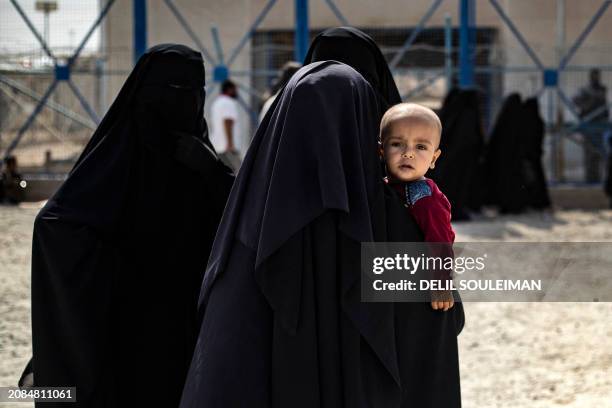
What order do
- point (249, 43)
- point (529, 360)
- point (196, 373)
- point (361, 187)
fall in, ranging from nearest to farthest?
1. point (361, 187)
2. point (196, 373)
3. point (529, 360)
4. point (249, 43)

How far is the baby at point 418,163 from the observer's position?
218 cm

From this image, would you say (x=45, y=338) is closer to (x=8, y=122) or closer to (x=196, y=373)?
(x=196, y=373)

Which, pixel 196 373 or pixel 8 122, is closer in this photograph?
pixel 196 373

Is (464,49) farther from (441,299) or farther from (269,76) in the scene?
(441,299)

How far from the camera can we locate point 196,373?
2.25 m

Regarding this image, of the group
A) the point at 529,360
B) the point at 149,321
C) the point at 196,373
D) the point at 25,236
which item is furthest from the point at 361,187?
the point at 25,236

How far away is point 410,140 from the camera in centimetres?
219

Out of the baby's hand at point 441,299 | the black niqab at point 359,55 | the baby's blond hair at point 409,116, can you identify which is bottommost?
the baby's hand at point 441,299

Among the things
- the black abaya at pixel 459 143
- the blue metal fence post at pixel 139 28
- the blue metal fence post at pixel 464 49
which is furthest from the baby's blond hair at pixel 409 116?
the blue metal fence post at pixel 464 49

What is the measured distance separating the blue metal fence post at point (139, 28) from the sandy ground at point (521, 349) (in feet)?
8.55

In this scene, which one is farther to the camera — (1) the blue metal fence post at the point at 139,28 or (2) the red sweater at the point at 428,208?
(1) the blue metal fence post at the point at 139,28

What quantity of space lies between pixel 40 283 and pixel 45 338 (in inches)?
6.5

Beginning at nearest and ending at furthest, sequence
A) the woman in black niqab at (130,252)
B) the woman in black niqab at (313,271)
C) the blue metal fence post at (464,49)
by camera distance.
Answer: the woman in black niqab at (313,271) < the woman in black niqab at (130,252) < the blue metal fence post at (464,49)

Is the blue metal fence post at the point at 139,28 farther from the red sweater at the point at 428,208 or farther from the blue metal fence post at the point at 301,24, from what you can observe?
the red sweater at the point at 428,208
